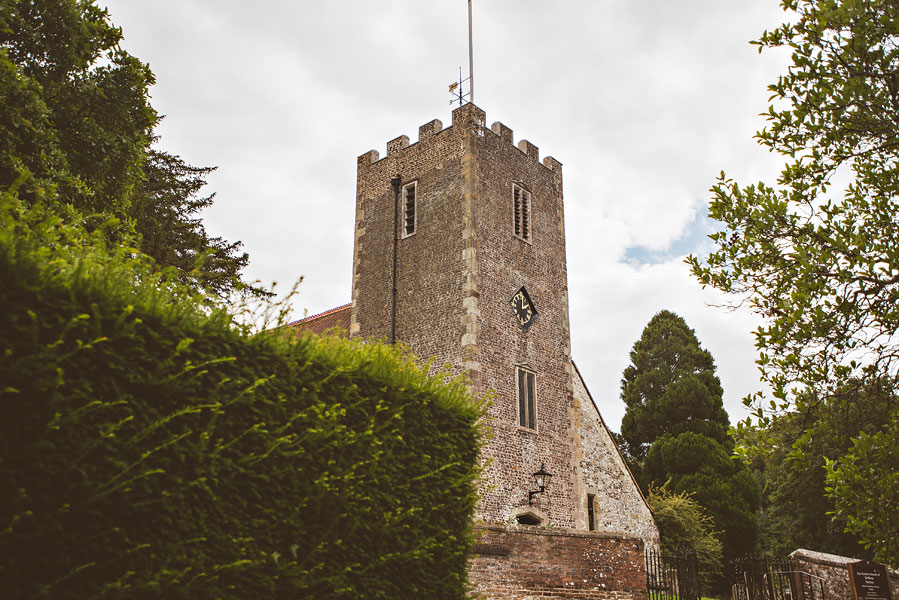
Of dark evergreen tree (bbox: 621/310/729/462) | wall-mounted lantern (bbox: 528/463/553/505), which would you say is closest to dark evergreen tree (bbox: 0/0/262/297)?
wall-mounted lantern (bbox: 528/463/553/505)

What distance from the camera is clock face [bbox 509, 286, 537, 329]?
1962cm

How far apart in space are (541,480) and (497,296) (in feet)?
16.7

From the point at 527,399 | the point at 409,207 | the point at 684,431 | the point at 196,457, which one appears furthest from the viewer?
the point at 684,431

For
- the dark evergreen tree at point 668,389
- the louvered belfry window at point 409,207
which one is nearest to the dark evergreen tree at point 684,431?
the dark evergreen tree at point 668,389

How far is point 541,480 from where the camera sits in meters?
18.4

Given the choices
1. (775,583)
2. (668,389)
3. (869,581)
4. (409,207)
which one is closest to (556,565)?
(775,583)

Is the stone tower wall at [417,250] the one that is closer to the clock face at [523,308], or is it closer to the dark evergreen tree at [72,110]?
the clock face at [523,308]

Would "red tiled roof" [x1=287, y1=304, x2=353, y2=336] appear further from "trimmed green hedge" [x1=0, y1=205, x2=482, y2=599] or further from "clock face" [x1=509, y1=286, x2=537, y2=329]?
"trimmed green hedge" [x1=0, y1=205, x2=482, y2=599]

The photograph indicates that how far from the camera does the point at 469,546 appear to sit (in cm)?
693

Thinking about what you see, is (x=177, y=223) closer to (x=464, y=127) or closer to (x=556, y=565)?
(x=464, y=127)

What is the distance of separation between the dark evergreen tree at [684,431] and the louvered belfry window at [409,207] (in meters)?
16.9

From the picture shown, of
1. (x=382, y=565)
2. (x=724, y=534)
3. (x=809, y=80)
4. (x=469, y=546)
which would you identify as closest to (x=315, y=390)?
(x=382, y=565)

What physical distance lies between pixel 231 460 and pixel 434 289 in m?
14.4

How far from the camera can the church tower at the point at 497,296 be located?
1820cm
